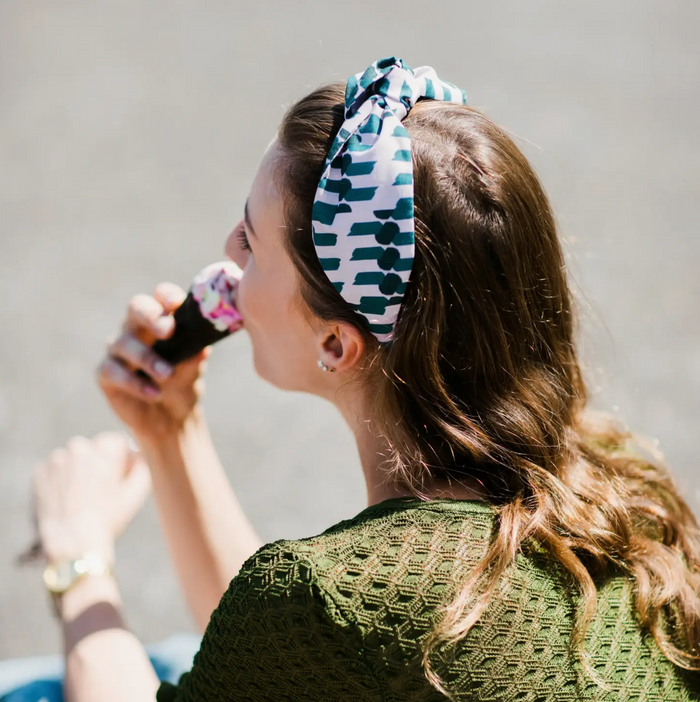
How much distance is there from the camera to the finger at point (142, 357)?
1991 mm

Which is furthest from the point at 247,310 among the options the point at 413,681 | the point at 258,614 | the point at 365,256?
the point at 413,681

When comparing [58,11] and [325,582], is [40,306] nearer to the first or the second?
[58,11]

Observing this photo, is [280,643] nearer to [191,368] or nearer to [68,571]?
[68,571]

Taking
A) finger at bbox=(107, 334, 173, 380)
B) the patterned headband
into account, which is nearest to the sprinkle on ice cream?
finger at bbox=(107, 334, 173, 380)

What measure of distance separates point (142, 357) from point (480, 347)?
2.93ft

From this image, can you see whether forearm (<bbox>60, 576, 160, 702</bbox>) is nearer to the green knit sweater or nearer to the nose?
the green knit sweater

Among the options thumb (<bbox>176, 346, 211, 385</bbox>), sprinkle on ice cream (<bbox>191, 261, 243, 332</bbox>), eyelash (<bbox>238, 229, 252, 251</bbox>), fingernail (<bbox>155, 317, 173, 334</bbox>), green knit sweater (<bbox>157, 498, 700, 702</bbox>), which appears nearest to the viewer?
Answer: green knit sweater (<bbox>157, 498, 700, 702</bbox>)

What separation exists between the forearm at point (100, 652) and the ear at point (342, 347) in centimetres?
69

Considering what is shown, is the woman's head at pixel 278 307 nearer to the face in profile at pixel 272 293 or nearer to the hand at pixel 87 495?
the face in profile at pixel 272 293

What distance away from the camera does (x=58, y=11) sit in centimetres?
599

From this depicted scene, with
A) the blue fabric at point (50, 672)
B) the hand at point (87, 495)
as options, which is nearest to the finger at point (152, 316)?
the hand at point (87, 495)

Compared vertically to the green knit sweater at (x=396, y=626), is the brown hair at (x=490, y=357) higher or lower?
higher

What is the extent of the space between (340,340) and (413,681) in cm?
60

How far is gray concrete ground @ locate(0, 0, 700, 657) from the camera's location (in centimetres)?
350
